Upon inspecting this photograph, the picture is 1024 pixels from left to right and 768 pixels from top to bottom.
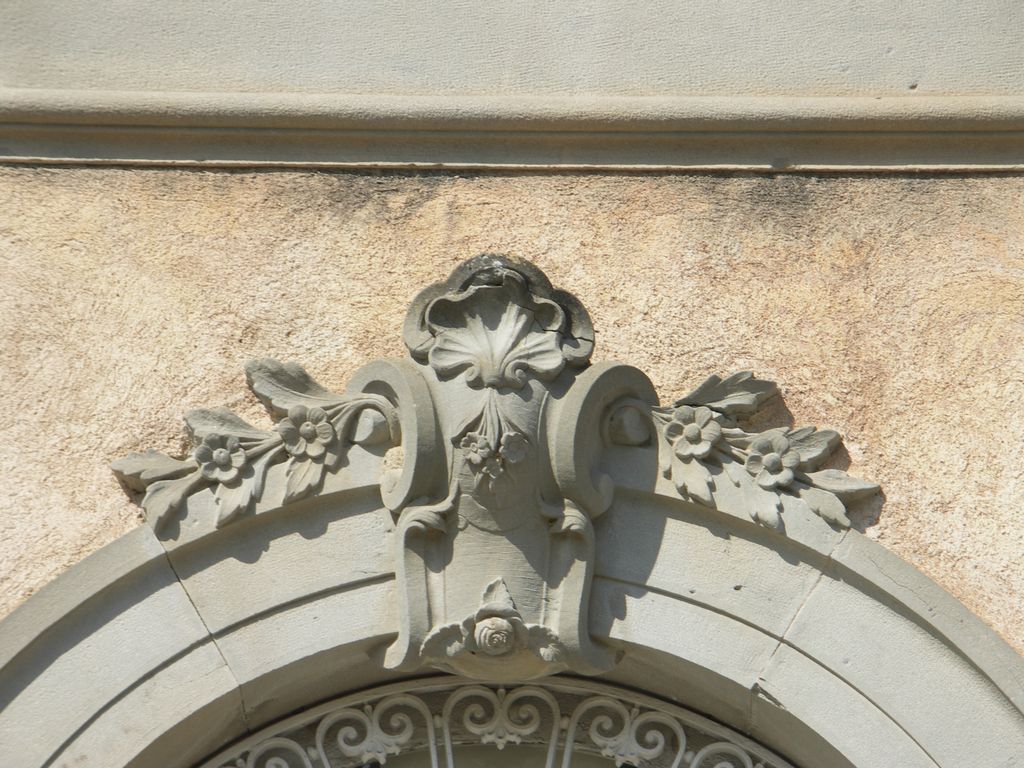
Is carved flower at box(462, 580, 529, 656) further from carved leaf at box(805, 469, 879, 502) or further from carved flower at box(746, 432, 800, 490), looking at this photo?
carved leaf at box(805, 469, 879, 502)

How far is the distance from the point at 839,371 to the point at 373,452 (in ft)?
3.78

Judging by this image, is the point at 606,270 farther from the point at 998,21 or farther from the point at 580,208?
the point at 998,21

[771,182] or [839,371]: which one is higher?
[771,182]

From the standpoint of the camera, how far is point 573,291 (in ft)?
14.1

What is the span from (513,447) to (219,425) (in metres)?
0.71

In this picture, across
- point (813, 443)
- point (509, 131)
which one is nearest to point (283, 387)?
point (509, 131)

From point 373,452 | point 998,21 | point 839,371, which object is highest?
point 998,21

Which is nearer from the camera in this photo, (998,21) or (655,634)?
(655,634)

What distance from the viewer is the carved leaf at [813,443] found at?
4.01 m

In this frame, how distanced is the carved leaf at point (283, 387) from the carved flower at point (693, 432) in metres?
0.78

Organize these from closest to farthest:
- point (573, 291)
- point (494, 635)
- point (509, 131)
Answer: point (494, 635), point (573, 291), point (509, 131)

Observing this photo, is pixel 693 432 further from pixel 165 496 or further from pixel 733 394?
pixel 165 496

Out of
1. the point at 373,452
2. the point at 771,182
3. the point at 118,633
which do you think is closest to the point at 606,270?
the point at 771,182

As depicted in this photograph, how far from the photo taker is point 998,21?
4.67 metres
